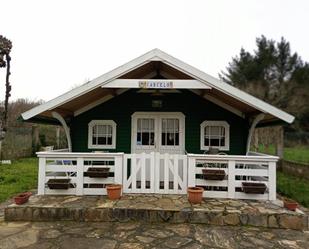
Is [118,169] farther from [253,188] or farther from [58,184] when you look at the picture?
[253,188]

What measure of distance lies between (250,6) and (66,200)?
31.7ft

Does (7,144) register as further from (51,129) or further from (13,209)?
(13,209)

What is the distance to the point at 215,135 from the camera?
683cm

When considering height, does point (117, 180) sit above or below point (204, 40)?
below

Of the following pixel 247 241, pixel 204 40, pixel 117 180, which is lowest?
pixel 247 241

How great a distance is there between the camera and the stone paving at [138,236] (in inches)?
134

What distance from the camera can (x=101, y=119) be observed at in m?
6.93

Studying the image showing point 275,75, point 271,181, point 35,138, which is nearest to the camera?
point 271,181

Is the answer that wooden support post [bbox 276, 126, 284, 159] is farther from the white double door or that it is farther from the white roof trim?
the white roof trim

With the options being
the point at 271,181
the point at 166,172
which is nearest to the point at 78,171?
the point at 166,172

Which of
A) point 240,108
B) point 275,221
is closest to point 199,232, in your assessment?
point 275,221

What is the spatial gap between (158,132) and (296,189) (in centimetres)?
425

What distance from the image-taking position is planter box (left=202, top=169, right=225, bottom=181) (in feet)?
16.1

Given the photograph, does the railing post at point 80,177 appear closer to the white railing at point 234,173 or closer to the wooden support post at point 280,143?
the white railing at point 234,173
